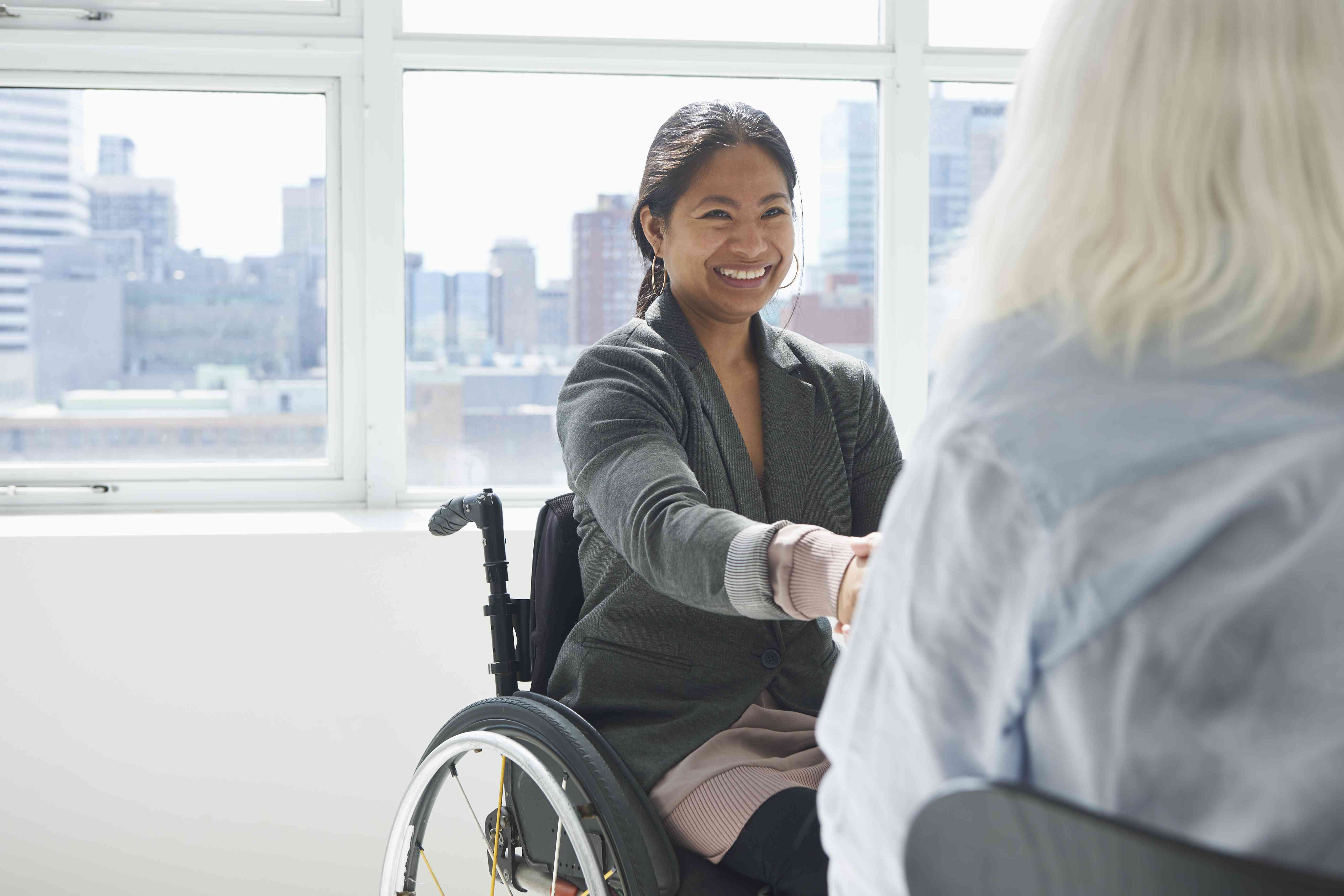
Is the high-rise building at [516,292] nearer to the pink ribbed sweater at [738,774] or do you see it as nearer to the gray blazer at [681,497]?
the gray blazer at [681,497]

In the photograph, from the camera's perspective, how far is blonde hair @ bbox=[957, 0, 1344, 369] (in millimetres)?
575

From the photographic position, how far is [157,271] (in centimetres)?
225

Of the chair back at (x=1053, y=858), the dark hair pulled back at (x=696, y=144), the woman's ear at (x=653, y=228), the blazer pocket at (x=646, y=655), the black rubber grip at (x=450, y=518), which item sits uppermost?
the dark hair pulled back at (x=696, y=144)

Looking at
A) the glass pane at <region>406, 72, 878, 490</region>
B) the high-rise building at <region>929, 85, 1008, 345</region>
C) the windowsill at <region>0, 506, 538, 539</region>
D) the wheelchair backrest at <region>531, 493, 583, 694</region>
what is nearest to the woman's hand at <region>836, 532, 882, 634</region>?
the wheelchair backrest at <region>531, 493, 583, 694</region>

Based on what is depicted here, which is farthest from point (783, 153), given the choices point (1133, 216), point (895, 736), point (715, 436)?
point (895, 736)

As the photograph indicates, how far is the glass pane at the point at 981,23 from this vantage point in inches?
94.0

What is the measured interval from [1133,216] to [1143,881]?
34 cm

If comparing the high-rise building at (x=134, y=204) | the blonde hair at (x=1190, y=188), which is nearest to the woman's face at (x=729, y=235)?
the blonde hair at (x=1190, y=188)

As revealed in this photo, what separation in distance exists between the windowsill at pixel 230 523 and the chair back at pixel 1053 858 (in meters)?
1.60

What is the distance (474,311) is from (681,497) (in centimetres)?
136

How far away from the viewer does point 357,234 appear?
2262 millimetres

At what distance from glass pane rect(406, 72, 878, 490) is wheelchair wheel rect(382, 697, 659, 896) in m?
1.03

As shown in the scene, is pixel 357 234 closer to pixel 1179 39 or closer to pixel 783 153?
pixel 783 153

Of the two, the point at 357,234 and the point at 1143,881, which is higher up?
the point at 357,234
